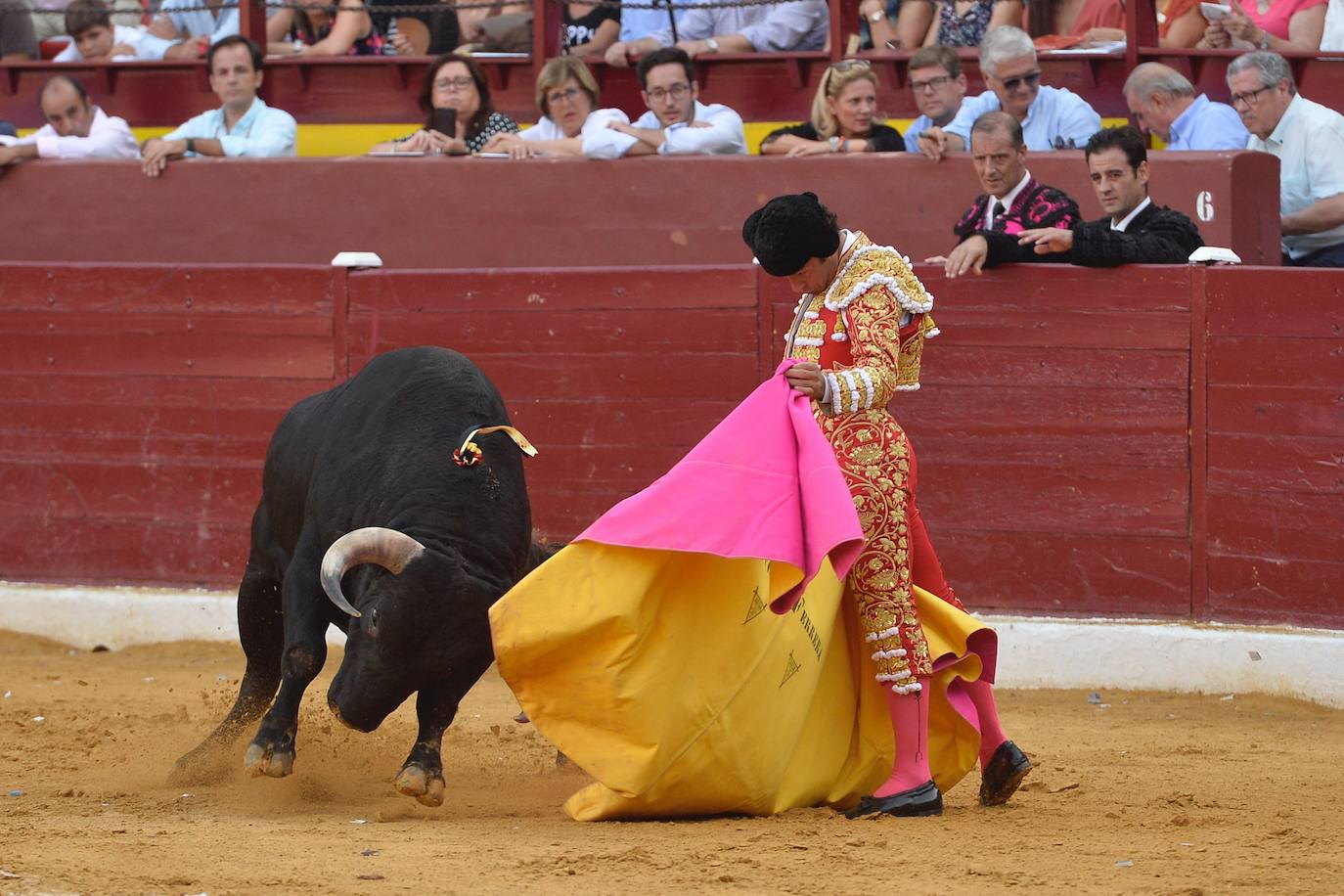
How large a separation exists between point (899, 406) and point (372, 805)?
2.39 metres

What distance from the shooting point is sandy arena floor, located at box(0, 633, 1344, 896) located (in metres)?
3.14

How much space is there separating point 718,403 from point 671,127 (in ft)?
4.02

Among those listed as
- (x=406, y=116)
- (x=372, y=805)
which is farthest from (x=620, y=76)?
(x=372, y=805)

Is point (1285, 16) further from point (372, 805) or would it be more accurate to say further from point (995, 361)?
point (372, 805)

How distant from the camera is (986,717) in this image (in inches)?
152

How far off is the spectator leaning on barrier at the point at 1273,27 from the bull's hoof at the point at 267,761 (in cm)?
435

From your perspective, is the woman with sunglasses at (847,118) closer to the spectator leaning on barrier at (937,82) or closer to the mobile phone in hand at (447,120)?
the spectator leaning on barrier at (937,82)

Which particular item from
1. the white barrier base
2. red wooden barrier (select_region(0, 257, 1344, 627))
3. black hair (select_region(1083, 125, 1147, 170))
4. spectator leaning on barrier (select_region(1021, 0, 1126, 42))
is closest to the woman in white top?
red wooden barrier (select_region(0, 257, 1344, 627))

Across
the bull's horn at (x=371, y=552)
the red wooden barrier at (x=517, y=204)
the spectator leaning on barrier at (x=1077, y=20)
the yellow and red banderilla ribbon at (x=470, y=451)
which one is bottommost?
the bull's horn at (x=371, y=552)

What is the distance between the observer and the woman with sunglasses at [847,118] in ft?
20.6

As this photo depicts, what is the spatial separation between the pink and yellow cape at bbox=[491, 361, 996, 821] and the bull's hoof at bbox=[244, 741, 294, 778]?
0.59 meters

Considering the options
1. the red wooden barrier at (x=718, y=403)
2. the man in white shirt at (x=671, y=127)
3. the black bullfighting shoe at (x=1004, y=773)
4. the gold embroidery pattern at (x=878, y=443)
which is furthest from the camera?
the man in white shirt at (x=671, y=127)

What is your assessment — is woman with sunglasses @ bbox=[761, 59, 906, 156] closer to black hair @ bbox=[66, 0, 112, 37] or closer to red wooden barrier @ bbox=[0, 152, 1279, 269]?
red wooden barrier @ bbox=[0, 152, 1279, 269]

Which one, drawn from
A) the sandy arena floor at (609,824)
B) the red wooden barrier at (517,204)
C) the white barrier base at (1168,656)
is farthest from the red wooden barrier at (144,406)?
the sandy arena floor at (609,824)
